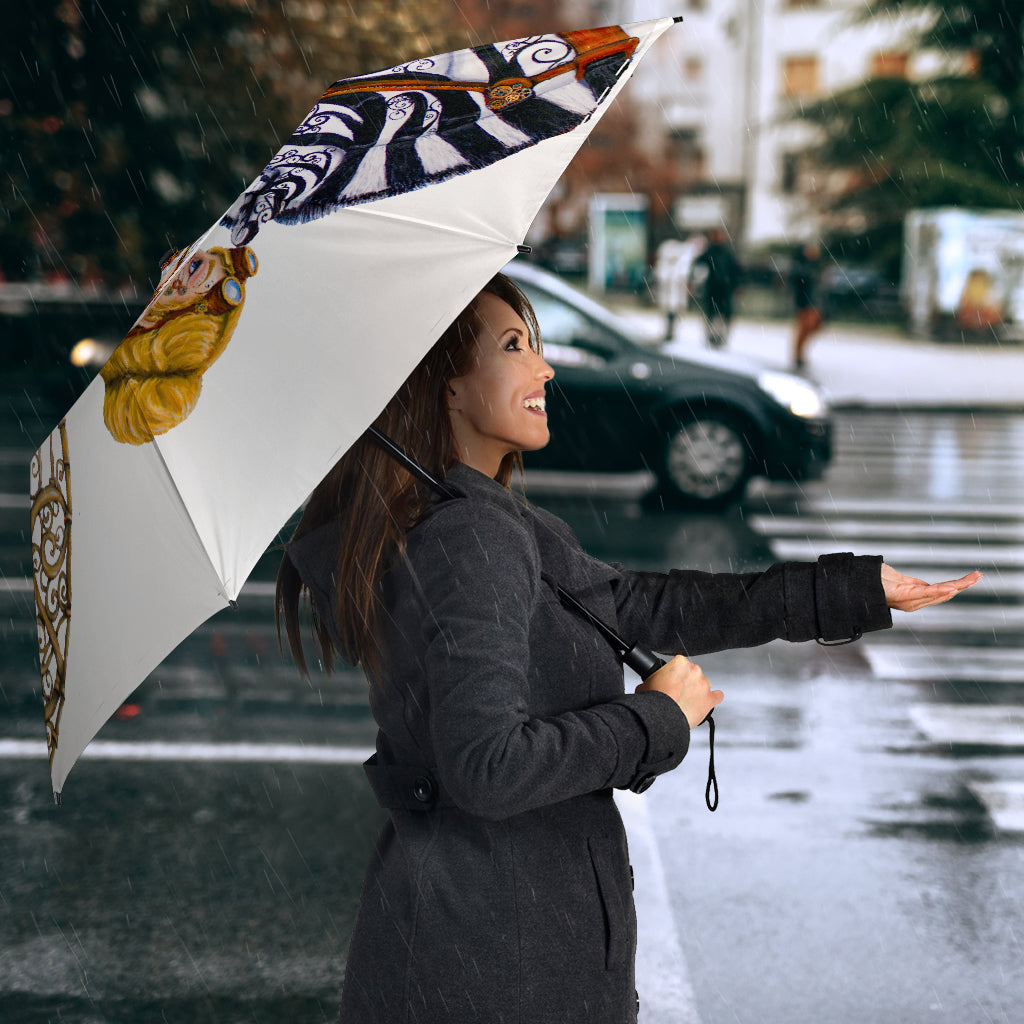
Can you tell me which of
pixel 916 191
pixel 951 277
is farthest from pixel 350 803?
pixel 916 191

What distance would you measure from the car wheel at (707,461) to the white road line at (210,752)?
5.61m

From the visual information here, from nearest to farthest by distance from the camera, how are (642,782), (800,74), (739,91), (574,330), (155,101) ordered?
1. (642,782)
2. (574,330)
3. (155,101)
4. (800,74)
5. (739,91)

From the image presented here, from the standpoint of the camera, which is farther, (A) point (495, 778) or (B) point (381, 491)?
(B) point (381, 491)

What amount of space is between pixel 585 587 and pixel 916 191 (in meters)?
32.7

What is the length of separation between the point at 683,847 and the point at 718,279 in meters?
17.8

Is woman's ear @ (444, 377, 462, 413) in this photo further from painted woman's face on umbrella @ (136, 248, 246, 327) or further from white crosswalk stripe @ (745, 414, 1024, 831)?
white crosswalk stripe @ (745, 414, 1024, 831)

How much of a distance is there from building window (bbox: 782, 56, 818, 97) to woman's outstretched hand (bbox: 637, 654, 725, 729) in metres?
61.3

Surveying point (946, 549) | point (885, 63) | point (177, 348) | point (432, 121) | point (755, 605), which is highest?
point (432, 121)

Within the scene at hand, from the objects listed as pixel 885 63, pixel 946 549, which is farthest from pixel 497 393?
pixel 885 63

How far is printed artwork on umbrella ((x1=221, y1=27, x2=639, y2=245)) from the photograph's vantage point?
6.50 ft

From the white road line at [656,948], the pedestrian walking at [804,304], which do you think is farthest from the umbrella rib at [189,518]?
the pedestrian walking at [804,304]

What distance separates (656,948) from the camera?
4039 millimetres

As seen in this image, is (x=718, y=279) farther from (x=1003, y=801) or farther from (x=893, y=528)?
(x=1003, y=801)

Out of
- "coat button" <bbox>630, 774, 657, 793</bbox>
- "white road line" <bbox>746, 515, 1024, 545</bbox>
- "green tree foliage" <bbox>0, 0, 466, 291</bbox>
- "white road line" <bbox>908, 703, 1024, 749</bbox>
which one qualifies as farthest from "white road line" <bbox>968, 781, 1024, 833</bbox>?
"green tree foliage" <bbox>0, 0, 466, 291</bbox>
